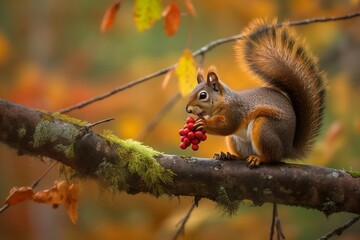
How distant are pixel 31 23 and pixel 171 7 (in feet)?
20.5

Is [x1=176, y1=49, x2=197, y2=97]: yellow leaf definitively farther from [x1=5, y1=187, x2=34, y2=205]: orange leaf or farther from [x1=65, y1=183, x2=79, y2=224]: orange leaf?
[x1=5, y1=187, x2=34, y2=205]: orange leaf

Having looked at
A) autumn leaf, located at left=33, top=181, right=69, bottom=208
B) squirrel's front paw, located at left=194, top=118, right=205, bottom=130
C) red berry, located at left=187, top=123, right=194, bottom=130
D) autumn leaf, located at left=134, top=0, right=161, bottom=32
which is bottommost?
autumn leaf, located at left=33, top=181, right=69, bottom=208

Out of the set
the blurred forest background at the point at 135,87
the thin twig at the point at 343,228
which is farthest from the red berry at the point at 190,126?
the blurred forest background at the point at 135,87

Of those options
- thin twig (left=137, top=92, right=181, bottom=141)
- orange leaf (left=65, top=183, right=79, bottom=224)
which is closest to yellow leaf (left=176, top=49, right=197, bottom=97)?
thin twig (left=137, top=92, right=181, bottom=141)

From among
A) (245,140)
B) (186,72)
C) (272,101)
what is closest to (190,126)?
(186,72)

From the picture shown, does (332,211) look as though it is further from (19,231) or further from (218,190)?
(19,231)

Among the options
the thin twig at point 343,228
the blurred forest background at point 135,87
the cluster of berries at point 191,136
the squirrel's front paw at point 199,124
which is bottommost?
the thin twig at point 343,228

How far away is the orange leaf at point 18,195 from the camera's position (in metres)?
2.33

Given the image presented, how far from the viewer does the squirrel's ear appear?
9.84 ft

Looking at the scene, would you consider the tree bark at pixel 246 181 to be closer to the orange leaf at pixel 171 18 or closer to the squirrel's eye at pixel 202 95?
the squirrel's eye at pixel 202 95

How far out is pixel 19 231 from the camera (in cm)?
794

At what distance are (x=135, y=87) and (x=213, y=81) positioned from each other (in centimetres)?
456

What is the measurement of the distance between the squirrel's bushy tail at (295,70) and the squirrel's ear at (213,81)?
0.24m

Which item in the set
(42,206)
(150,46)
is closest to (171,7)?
(42,206)
